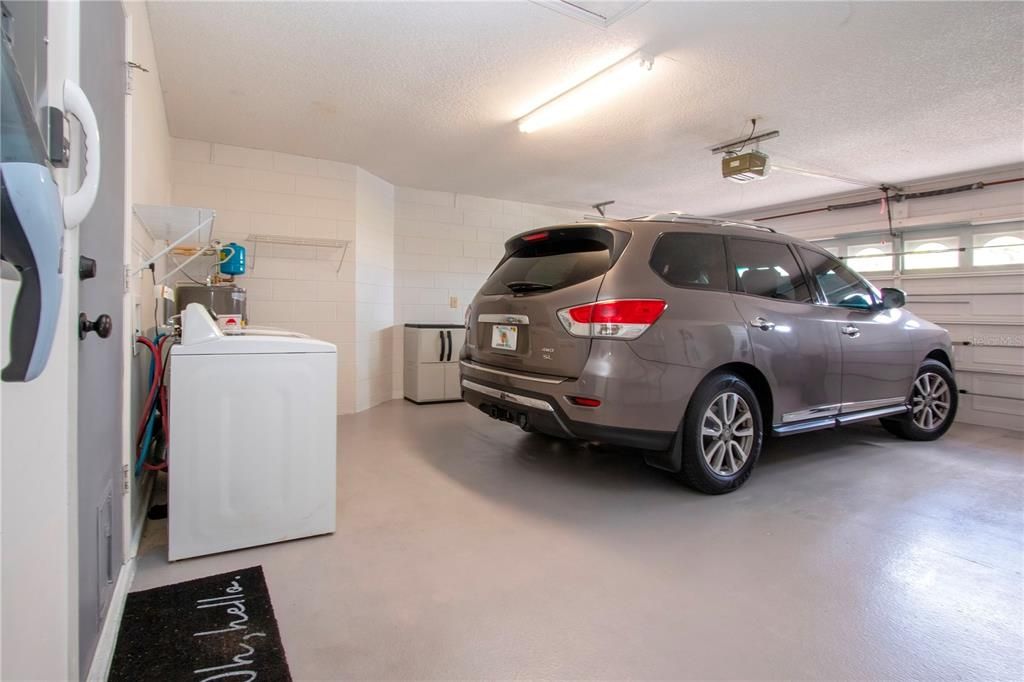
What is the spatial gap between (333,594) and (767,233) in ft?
10.2

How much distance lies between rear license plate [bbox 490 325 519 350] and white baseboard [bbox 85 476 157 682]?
1.87m

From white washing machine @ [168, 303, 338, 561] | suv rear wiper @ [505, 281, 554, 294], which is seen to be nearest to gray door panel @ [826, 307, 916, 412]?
suv rear wiper @ [505, 281, 554, 294]

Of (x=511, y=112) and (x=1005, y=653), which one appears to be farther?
(x=511, y=112)

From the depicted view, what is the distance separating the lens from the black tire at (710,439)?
2553 mm

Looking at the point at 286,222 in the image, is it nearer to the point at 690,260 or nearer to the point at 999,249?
the point at 690,260

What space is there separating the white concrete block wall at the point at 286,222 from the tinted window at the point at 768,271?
381cm

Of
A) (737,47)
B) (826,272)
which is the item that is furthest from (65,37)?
(826,272)

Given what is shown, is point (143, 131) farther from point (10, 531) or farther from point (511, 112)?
point (10, 531)

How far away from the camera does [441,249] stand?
6.31 m

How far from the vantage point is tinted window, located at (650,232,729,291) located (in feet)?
8.46

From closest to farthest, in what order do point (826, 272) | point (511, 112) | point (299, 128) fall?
point (826, 272)
point (511, 112)
point (299, 128)

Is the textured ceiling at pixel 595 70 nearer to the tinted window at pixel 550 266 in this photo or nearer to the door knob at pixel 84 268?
the tinted window at pixel 550 266

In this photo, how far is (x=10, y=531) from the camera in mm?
673

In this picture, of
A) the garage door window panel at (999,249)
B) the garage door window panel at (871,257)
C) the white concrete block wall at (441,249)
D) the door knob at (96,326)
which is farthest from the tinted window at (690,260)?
the garage door window panel at (999,249)
